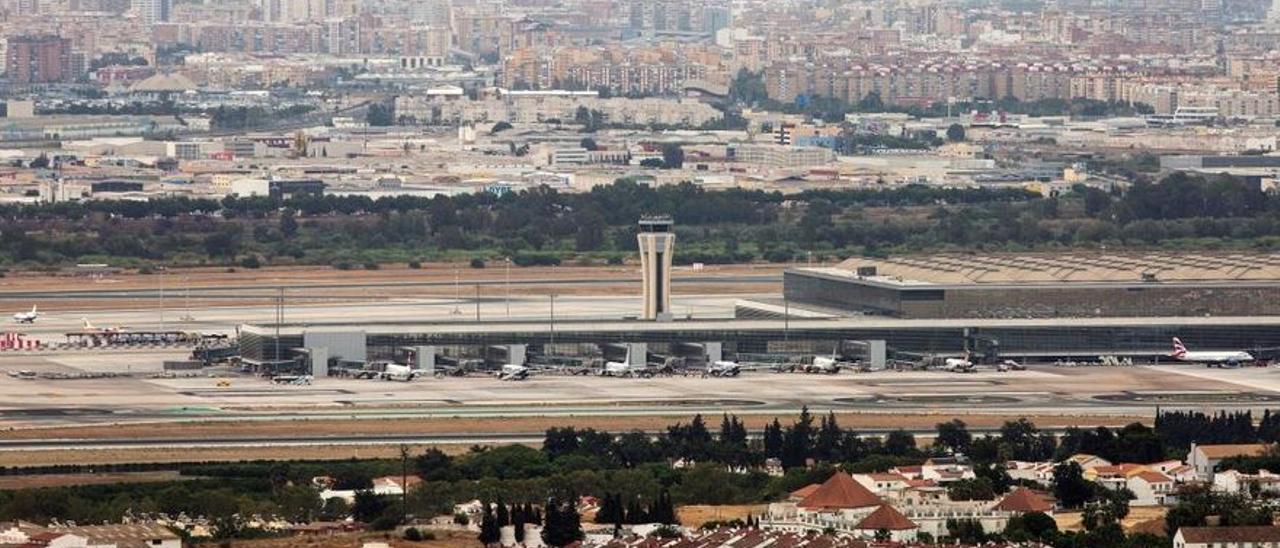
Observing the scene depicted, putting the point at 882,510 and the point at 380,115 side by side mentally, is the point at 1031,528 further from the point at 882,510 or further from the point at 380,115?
the point at 380,115

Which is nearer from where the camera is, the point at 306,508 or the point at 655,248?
the point at 306,508

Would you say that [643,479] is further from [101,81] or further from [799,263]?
[101,81]

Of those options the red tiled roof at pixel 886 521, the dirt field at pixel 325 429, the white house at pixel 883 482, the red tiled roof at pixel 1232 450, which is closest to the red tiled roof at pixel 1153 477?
the red tiled roof at pixel 1232 450

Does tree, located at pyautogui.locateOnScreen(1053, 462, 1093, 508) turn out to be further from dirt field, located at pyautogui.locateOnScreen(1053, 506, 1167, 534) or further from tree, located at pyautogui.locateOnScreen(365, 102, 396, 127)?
tree, located at pyautogui.locateOnScreen(365, 102, 396, 127)

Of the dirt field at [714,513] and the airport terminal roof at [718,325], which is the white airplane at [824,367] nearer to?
the airport terminal roof at [718,325]

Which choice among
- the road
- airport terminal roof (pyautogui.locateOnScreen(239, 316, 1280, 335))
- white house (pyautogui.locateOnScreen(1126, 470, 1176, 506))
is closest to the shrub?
white house (pyautogui.locateOnScreen(1126, 470, 1176, 506))

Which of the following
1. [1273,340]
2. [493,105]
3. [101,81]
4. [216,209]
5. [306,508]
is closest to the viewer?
[306,508]

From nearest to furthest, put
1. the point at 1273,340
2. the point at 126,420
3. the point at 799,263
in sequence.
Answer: the point at 126,420 → the point at 1273,340 → the point at 799,263

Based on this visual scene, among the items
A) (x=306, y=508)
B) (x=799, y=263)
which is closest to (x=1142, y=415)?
(x=306, y=508)
